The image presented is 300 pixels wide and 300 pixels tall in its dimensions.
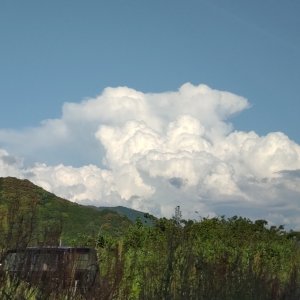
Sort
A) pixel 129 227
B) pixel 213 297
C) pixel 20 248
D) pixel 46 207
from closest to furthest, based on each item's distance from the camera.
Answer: pixel 20 248 < pixel 213 297 < pixel 129 227 < pixel 46 207

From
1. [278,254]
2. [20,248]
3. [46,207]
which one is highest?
[46,207]

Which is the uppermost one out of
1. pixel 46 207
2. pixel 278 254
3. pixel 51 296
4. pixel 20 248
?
pixel 46 207

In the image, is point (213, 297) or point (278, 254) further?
point (278, 254)

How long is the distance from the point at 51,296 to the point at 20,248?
0.61 meters

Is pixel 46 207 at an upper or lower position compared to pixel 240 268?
upper

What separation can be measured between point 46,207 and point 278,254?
16005 millimetres

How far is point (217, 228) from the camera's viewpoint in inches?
1089

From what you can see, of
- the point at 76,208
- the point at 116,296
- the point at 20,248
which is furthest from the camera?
the point at 76,208

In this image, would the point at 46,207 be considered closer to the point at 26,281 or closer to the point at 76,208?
the point at 76,208

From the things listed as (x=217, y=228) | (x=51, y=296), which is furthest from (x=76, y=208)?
(x=51, y=296)

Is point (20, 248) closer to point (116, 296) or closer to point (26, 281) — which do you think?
point (26, 281)

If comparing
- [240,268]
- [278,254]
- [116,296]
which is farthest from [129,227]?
[116,296]

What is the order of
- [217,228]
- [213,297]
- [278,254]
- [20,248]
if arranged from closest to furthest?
1. [20,248]
2. [213,297]
3. [278,254]
4. [217,228]

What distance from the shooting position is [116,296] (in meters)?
7.13
